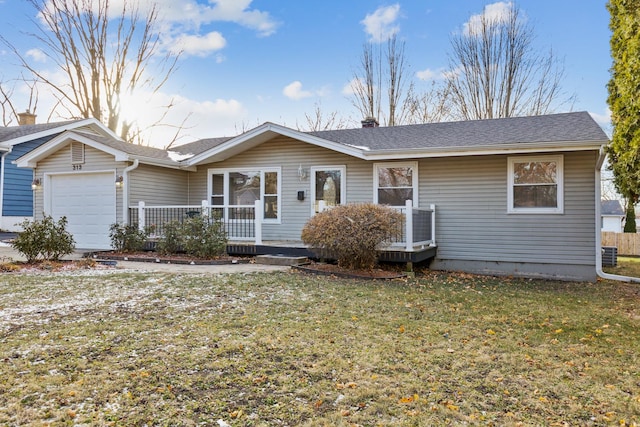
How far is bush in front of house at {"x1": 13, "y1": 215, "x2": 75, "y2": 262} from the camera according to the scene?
28.7 ft

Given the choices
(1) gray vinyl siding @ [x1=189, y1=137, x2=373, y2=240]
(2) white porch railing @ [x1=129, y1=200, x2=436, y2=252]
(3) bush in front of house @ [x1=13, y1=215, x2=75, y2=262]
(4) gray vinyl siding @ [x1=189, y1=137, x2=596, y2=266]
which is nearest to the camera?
(3) bush in front of house @ [x1=13, y1=215, x2=75, y2=262]

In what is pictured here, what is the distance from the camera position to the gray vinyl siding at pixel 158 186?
11512 millimetres

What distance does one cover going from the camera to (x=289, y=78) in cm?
2147

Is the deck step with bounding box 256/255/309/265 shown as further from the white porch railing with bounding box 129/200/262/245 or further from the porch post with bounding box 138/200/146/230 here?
the porch post with bounding box 138/200/146/230

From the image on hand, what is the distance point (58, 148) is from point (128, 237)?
4013 mm

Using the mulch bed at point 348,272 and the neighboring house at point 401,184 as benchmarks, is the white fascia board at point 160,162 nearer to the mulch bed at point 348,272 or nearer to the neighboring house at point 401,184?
the neighboring house at point 401,184

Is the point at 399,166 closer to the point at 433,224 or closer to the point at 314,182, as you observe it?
the point at 433,224

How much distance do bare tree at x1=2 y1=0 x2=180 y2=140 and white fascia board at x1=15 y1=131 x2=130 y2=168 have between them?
1076 cm

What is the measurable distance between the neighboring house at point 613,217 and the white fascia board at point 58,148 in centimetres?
3428

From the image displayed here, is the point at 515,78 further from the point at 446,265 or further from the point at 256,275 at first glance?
the point at 256,275

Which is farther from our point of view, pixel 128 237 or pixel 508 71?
pixel 508 71

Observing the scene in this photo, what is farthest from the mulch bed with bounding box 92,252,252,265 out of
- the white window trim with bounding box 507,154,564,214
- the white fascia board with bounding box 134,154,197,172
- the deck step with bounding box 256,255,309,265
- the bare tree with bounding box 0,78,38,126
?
the bare tree with bounding box 0,78,38,126

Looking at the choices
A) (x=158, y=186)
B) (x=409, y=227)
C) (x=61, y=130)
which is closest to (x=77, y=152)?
(x=158, y=186)

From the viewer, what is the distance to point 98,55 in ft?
72.5
